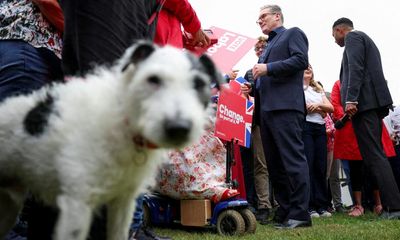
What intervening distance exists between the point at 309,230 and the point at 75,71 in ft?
10.1

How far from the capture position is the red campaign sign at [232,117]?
4719 mm

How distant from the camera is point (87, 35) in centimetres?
184

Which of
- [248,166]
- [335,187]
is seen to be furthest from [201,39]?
[335,187]

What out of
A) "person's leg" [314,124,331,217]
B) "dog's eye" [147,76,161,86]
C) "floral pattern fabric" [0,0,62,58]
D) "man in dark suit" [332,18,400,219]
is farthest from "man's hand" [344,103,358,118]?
"dog's eye" [147,76,161,86]

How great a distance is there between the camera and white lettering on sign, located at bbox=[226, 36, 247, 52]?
4027mm

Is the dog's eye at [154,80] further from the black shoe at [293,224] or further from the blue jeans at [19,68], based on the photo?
the black shoe at [293,224]

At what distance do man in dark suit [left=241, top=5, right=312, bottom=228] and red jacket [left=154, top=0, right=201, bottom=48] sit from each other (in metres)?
1.71

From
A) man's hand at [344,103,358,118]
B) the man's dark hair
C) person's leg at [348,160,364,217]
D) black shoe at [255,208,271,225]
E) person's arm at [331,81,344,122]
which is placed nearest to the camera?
man's hand at [344,103,358,118]

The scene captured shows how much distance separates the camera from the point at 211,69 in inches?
60.4

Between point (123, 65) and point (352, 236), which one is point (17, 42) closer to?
point (123, 65)

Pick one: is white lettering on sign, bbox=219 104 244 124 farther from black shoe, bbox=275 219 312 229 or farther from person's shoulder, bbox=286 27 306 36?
black shoe, bbox=275 219 312 229

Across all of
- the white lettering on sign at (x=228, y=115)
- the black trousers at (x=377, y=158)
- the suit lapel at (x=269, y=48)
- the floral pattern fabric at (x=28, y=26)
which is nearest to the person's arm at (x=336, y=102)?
the black trousers at (x=377, y=158)

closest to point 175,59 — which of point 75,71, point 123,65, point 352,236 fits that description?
point 123,65

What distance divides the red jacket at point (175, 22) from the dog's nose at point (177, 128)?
165 centimetres
